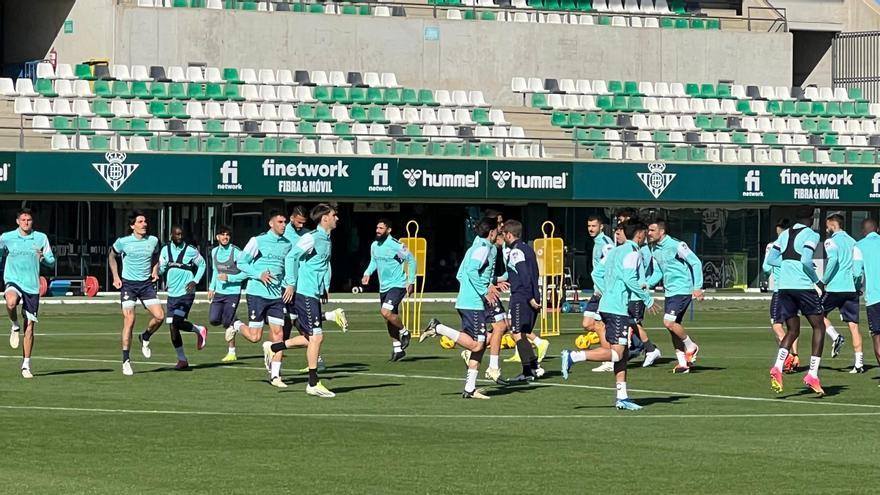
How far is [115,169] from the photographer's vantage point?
4538 centimetres

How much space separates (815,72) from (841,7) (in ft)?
9.73

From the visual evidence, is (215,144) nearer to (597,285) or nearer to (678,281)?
(597,285)

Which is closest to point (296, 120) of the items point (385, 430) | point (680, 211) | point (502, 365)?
point (680, 211)

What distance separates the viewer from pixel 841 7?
69250 mm

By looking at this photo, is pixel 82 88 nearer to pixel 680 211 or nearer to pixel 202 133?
pixel 202 133

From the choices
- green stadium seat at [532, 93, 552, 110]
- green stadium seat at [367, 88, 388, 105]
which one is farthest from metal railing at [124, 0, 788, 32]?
green stadium seat at [367, 88, 388, 105]

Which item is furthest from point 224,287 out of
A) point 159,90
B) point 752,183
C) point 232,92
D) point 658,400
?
point 752,183

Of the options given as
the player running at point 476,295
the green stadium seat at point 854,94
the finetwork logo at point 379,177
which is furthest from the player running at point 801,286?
the green stadium seat at point 854,94

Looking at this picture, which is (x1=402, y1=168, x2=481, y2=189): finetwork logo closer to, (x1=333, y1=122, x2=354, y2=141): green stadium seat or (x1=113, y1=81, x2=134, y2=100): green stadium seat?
(x1=333, y1=122, x2=354, y2=141): green stadium seat

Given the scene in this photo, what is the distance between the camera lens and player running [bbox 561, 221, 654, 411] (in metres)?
19.2

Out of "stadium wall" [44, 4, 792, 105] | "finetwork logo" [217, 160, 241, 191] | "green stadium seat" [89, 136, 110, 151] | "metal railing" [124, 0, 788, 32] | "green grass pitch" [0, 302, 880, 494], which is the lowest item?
"green grass pitch" [0, 302, 880, 494]

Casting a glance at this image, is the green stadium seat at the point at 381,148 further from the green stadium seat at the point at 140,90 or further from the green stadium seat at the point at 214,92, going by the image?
the green stadium seat at the point at 140,90

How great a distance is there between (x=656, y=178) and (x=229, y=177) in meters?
12.9

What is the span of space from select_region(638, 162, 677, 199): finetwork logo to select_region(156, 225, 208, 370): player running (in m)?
25.8
